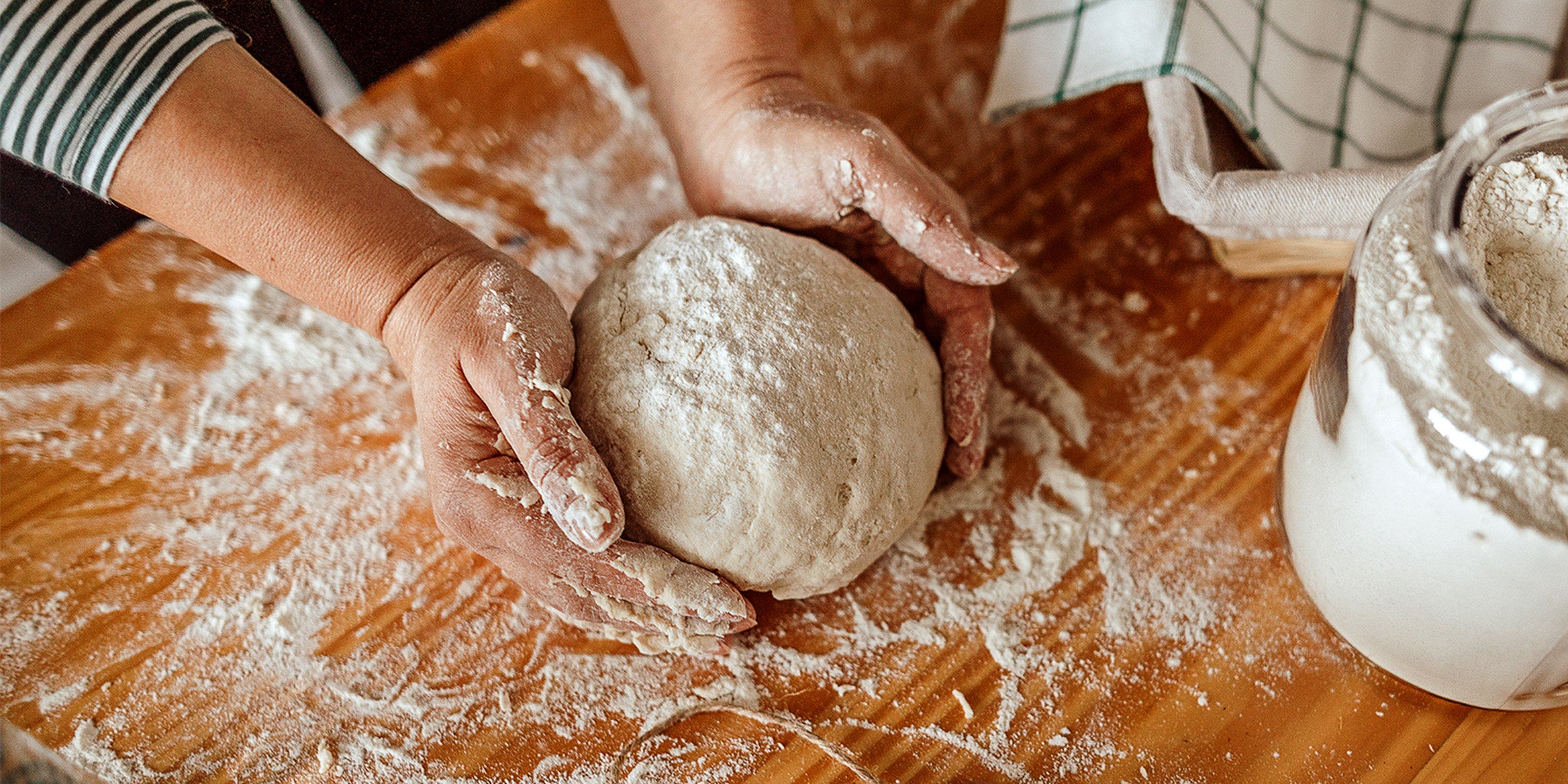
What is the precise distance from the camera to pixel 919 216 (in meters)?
0.92

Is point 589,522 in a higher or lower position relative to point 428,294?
lower

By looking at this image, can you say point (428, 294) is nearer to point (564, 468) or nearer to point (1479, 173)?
point (564, 468)

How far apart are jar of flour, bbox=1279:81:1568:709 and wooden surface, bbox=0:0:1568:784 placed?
13 centimetres

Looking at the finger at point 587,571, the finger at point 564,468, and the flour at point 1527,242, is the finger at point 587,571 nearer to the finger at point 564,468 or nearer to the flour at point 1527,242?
the finger at point 564,468

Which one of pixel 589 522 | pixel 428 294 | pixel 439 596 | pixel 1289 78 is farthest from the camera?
pixel 1289 78

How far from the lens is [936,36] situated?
136cm

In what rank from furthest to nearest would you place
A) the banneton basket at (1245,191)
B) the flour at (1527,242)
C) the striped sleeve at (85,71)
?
the banneton basket at (1245,191), the striped sleeve at (85,71), the flour at (1527,242)

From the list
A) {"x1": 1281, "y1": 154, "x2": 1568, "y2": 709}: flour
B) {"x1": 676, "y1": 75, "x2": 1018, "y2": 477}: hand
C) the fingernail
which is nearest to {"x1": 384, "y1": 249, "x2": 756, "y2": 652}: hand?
the fingernail

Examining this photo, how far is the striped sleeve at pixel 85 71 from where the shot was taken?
80 centimetres

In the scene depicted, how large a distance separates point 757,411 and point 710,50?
0.44 metres

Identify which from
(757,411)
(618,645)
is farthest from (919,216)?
(618,645)

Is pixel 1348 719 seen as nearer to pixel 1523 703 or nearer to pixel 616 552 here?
pixel 1523 703

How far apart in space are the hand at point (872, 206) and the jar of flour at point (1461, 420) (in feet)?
0.96

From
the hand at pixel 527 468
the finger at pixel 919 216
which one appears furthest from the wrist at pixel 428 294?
the finger at pixel 919 216
